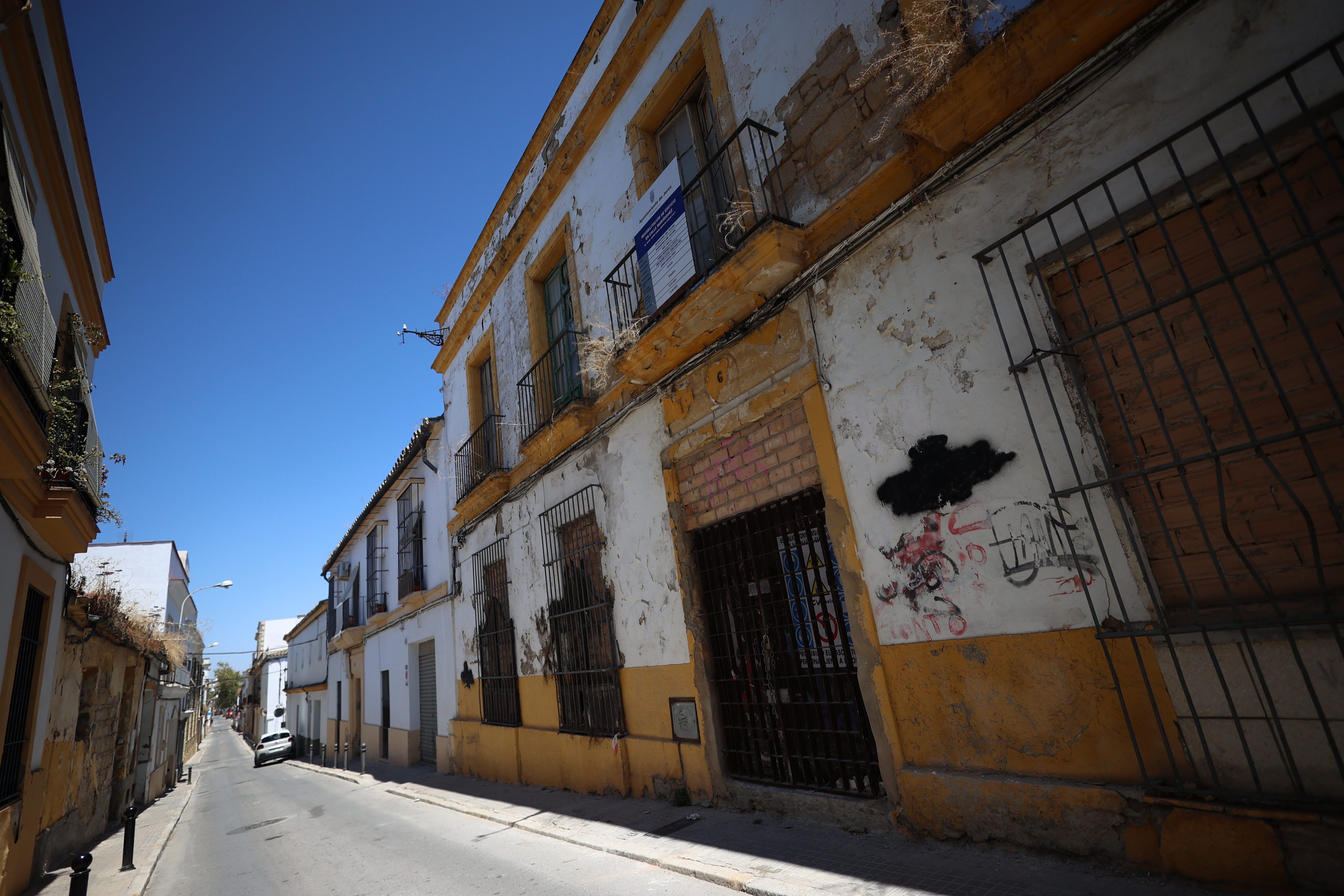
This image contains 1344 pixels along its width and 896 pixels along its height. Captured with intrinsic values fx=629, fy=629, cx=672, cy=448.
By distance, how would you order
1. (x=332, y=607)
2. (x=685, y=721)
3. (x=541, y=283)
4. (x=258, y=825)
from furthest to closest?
(x=332, y=607)
(x=258, y=825)
(x=541, y=283)
(x=685, y=721)

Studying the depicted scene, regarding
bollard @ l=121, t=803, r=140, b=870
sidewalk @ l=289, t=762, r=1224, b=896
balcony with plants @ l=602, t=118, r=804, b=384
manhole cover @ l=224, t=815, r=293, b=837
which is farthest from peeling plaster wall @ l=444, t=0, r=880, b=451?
manhole cover @ l=224, t=815, r=293, b=837

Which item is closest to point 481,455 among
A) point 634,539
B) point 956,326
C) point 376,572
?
point 634,539

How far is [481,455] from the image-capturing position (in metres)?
10.0

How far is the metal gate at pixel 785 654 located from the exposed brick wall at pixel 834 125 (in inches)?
86.6

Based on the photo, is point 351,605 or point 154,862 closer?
point 154,862

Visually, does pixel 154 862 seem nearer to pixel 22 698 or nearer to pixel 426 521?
pixel 22 698

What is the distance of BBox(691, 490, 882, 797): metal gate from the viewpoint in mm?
4211

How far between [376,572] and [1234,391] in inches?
687

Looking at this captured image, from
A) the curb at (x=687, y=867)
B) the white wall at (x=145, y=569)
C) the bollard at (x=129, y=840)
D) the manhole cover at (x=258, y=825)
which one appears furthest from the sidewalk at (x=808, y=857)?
the white wall at (x=145, y=569)

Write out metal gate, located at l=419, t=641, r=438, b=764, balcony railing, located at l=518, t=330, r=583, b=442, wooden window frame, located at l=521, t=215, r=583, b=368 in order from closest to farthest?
balcony railing, located at l=518, t=330, r=583, b=442
wooden window frame, located at l=521, t=215, r=583, b=368
metal gate, located at l=419, t=641, r=438, b=764

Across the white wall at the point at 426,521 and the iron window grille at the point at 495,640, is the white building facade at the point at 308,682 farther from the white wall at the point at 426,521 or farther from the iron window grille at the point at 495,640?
the iron window grille at the point at 495,640

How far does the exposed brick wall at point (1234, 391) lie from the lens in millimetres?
2395

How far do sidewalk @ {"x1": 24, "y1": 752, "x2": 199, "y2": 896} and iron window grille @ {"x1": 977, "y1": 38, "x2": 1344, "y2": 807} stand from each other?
7.27m

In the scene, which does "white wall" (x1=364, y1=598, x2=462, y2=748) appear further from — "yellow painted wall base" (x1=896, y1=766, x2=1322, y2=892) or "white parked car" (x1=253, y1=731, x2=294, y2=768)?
"white parked car" (x1=253, y1=731, x2=294, y2=768)
